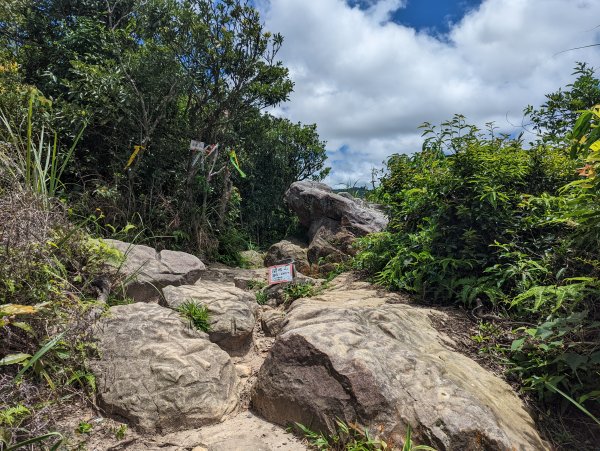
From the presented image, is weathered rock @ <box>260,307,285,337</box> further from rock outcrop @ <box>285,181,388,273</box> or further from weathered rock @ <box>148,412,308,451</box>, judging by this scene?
rock outcrop @ <box>285,181,388,273</box>

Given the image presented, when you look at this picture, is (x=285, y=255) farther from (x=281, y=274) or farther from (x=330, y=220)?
(x=281, y=274)

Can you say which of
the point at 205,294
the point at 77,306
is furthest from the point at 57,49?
the point at 77,306

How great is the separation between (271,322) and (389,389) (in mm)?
1760

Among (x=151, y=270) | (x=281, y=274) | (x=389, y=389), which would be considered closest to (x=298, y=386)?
(x=389, y=389)

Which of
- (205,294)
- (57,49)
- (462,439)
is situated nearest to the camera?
(462,439)

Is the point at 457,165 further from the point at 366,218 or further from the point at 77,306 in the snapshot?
the point at 366,218

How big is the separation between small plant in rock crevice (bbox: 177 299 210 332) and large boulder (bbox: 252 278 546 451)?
859mm

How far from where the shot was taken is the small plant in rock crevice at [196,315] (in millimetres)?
3195

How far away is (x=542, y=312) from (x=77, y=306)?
322 centimetres

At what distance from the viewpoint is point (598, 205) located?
2.43 metres

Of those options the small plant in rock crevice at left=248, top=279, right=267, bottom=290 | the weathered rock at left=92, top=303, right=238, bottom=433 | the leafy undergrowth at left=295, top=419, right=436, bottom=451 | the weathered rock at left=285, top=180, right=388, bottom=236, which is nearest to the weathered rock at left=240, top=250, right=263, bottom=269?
the weathered rock at left=285, top=180, right=388, bottom=236

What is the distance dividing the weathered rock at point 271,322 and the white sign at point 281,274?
522 millimetres

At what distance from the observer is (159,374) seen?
8.00 ft

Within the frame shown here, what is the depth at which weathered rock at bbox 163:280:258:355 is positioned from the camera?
3283mm
